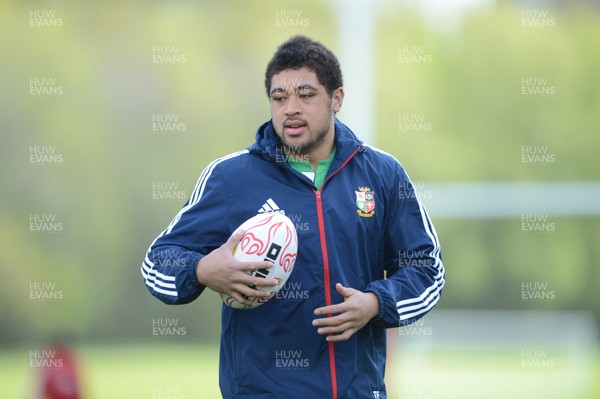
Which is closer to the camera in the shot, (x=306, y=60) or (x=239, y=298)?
(x=239, y=298)

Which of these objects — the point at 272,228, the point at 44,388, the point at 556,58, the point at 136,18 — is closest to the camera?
the point at 272,228

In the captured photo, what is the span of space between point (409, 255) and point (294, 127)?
507mm

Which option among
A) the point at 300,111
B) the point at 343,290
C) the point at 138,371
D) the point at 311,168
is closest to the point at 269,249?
the point at 343,290

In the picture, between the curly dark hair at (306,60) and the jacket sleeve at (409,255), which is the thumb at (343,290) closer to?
the jacket sleeve at (409,255)

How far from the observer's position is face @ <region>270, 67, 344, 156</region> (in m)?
2.71

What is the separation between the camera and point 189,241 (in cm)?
263

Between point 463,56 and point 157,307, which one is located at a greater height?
point 463,56

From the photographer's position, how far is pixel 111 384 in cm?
748

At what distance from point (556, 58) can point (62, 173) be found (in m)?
4.36

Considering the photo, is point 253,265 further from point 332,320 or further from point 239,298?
point 332,320

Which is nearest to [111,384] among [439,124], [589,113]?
[439,124]

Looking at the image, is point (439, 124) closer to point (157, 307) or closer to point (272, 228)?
point (157, 307)

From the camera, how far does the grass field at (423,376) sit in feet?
21.5

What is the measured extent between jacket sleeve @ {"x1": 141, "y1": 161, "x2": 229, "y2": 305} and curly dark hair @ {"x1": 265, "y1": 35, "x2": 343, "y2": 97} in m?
0.37
